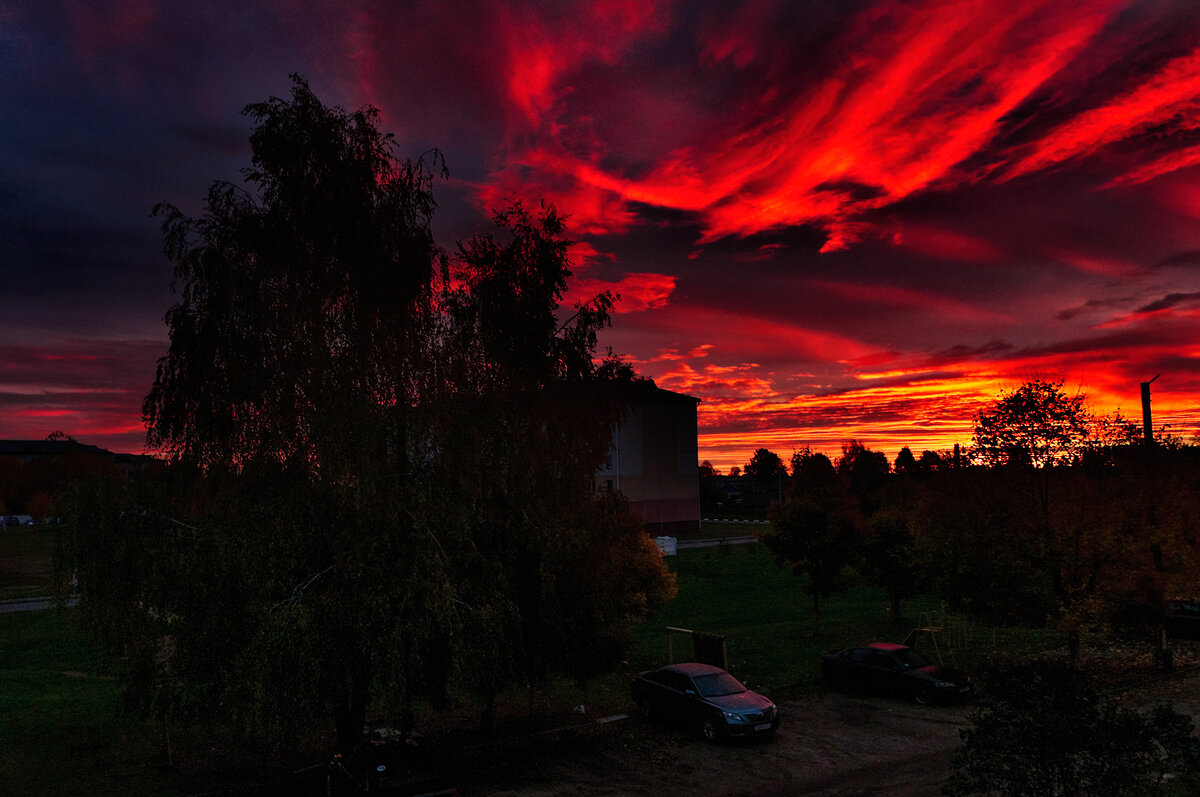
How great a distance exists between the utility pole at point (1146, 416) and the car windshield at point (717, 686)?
14.9 m

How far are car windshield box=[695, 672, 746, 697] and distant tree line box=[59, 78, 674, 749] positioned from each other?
274 centimetres

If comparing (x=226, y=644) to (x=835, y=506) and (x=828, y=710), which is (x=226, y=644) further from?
(x=835, y=506)

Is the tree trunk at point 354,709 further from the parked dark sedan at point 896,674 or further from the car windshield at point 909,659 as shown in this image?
the car windshield at point 909,659

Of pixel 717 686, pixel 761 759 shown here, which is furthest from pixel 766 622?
pixel 761 759

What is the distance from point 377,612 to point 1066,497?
19020 millimetres

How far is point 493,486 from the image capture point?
530 inches

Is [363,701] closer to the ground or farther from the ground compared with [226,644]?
closer to the ground

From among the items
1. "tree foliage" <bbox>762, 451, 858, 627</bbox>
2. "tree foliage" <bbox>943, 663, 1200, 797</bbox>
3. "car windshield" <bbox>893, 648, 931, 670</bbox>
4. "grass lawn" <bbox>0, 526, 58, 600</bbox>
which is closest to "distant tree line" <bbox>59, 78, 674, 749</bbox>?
"tree foliage" <bbox>943, 663, 1200, 797</bbox>

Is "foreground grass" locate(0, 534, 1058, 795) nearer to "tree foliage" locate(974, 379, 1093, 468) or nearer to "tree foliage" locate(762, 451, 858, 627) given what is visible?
"tree foliage" locate(762, 451, 858, 627)

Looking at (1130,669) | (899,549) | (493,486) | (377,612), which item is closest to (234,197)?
(493,486)

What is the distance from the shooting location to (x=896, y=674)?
1898 centimetres

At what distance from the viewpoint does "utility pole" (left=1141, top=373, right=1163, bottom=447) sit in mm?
21806

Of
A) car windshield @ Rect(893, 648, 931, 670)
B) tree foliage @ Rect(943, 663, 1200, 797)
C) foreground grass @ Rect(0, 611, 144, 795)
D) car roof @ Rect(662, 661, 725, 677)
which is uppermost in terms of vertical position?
tree foliage @ Rect(943, 663, 1200, 797)

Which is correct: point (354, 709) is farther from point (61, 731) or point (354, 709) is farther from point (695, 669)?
point (695, 669)
